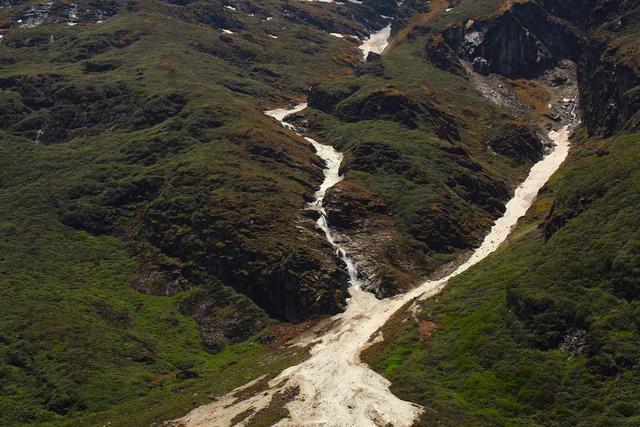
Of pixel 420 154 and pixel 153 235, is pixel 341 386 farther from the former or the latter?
pixel 420 154

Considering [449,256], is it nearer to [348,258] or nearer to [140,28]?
[348,258]

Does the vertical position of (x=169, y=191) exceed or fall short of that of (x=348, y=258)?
it falls short

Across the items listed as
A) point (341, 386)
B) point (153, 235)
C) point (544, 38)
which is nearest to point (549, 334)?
point (341, 386)

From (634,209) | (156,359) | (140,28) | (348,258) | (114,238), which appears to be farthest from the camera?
(140,28)

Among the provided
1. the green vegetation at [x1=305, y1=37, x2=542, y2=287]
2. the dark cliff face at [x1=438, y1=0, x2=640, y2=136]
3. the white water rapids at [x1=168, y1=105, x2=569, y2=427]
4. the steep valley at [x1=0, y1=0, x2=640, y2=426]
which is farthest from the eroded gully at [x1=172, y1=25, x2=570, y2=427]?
the dark cliff face at [x1=438, y1=0, x2=640, y2=136]

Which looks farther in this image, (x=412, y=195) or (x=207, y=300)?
(x=412, y=195)

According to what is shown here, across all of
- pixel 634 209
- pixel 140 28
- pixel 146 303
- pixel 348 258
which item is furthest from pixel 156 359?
pixel 140 28

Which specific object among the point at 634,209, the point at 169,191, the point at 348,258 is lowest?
the point at 169,191
